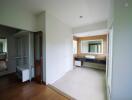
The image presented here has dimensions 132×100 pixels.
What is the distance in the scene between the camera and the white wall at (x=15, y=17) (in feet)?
7.24

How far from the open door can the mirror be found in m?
3.90

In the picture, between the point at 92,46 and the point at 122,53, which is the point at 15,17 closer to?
the point at 122,53

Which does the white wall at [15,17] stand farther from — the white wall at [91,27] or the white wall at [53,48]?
the white wall at [91,27]

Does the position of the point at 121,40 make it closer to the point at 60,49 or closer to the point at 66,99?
the point at 66,99

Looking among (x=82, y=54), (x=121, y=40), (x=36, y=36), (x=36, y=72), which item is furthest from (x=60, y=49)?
(x=82, y=54)

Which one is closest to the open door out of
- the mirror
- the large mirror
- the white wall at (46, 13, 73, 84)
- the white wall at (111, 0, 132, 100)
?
the white wall at (46, 13, 73, 84)

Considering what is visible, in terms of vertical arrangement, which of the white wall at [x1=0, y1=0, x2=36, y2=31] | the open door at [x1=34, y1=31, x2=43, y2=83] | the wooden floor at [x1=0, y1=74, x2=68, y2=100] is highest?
the white wall at [x1=0, y1=0, x2=36, y2=31]

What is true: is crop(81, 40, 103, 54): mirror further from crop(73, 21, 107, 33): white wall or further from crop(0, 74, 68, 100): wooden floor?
crop(0, 74, 68, 100): wooden floor

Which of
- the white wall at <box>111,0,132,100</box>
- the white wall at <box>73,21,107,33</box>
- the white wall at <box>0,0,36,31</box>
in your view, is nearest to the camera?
the white wall at <box>111,0,132,100</box>

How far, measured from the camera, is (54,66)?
3.18 m

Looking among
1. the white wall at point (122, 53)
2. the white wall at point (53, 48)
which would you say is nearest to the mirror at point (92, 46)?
the white wall at point (53, 48)

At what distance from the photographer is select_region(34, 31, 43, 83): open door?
2895mm

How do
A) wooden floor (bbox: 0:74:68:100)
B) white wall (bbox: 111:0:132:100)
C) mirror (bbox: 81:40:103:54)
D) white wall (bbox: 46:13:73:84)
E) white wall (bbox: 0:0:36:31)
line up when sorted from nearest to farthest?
white wall (bbox: 111:0:132:100)
wooden floor (bbox: 0:74:68:100)
white wall (bbox: 0:0:36:31)
white wall (bbox: 46:13:73:84)
mirror (bbox: 81:40:103:54)

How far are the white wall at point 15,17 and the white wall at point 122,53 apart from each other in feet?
9.17
